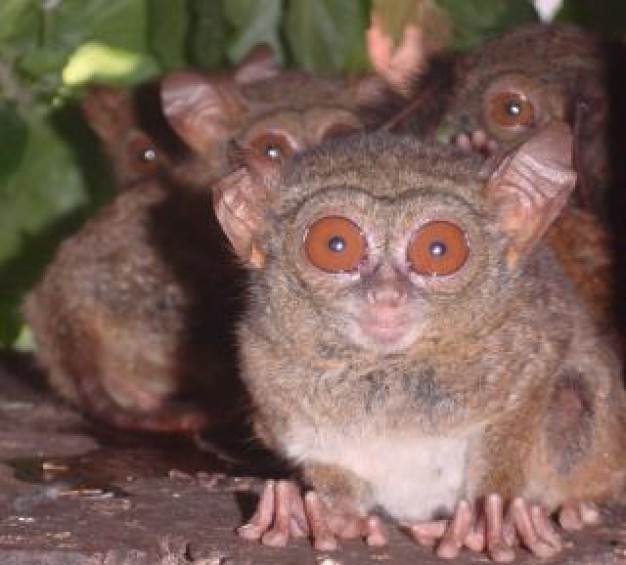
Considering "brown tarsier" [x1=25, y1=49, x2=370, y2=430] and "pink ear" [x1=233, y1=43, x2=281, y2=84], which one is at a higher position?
"pink ear" [x1=233, y1=43, x2=281, y2=84]

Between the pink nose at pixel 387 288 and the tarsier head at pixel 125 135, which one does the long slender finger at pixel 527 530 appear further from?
the tarsier head at pixel 125 135

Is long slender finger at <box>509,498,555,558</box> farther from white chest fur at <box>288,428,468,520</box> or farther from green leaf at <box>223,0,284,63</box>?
green leaf at <box>223,0,284,63</box>

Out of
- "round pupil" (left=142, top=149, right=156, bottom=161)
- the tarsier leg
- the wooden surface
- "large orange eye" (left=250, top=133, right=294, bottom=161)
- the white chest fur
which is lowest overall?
the wooden surface

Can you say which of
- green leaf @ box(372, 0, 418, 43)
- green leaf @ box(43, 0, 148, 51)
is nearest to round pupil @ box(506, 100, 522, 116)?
green leaf @ box(372, 0, 418, 43)

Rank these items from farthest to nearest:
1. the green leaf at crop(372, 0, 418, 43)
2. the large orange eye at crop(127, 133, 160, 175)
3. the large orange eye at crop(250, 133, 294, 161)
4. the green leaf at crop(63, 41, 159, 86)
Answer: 1. the green leaf at crop(63, 41, 159, 86)
2. the large orange eye at crop(127, 133, 160, 175)
3. the large orange eye at crop(250, 133, 294, 161)
4. the green leaf at crop(372, 0, 418, 43)

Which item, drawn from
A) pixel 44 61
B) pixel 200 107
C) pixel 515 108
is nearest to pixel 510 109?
pixel 515 108

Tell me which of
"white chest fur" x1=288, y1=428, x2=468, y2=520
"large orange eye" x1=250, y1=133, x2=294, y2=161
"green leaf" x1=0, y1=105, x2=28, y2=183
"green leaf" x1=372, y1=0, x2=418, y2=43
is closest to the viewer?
"white chest fur" x1=288, y1=428, x2=468, y2=520

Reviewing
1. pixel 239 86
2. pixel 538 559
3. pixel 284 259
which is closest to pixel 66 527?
pixel 284 259

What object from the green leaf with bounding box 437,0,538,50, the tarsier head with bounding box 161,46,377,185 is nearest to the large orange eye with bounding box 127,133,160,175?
the tarsier head with bounding box 161,46,377,185

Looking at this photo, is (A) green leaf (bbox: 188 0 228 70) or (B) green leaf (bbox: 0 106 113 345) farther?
(B) green leaf (bbox: 0 106 113 345)

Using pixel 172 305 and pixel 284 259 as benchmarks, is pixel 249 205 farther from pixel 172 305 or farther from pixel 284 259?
pixel 172 305
